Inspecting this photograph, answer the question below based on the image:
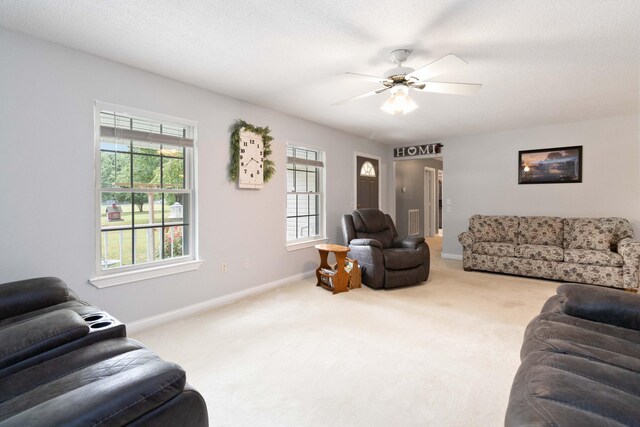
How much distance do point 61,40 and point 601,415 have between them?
364 cm

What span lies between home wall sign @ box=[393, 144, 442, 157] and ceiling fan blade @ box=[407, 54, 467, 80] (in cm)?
399

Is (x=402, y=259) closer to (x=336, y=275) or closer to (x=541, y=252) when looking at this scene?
(x=336, y=275)

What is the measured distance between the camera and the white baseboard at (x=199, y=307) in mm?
2941

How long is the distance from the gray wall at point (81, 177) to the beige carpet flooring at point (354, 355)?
0.40 meters

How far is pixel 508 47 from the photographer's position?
2.51m

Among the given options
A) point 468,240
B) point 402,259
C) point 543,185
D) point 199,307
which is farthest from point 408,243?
point 199,307

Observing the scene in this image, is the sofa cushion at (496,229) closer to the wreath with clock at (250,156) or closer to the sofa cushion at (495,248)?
the sofa cushion at (495,248)

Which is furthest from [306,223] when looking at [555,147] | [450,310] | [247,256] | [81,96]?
[555,147]

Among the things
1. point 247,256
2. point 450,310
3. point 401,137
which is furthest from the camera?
point 401,137

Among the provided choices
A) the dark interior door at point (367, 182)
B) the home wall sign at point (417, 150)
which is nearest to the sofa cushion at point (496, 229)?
the home wall sign at point (417, 150)

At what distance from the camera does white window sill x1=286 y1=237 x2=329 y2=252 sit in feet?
15.0

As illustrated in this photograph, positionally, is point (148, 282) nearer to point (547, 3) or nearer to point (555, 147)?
point (547, 3)

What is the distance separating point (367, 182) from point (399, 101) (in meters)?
3.54

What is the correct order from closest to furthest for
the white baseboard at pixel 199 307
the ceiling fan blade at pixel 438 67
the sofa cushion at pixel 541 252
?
the ceiling fan blade at pixel 438 67 → the white baseboard at pixel 199 307 → the sofa cushion at pixel 541 252
